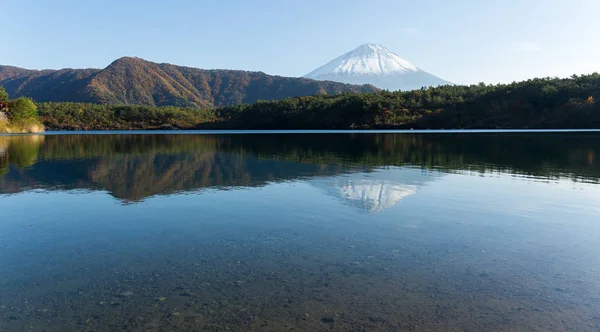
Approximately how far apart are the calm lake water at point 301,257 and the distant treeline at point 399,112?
8455cm

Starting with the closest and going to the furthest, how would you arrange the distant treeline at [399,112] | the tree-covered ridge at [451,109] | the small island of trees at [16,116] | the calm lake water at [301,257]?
1. the calm lake water at [301,257]
2. the small island of trees at [16,116]
3. the tree-covered ridge at [451,109]
4. the distant treeline at [399,112]

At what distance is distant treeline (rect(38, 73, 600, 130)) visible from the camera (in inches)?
3541

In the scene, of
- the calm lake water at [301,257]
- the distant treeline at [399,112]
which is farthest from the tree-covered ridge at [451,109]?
the calm lake water at [301,257]

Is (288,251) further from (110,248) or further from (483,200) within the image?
(483,200)

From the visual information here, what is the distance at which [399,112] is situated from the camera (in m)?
111

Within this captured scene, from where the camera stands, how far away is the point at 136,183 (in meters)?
18.4

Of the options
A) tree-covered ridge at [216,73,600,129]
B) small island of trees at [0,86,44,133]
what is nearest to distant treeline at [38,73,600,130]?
tree-covered ridge at [216,73,600,129]

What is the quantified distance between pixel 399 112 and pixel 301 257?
352ft

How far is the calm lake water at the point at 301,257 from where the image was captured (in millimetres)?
5703

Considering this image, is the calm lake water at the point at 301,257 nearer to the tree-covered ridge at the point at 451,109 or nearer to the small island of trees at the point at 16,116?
the tree-covered ridge at the point at 451,109

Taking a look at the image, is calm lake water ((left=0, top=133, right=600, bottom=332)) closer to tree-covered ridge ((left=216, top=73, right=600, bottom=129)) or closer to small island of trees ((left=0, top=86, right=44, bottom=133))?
tree-covered ridge ((left=216, top=73, right=600, bottom=129))

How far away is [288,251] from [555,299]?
4713 millimetres

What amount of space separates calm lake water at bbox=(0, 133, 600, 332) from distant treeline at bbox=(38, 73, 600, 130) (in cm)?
8455

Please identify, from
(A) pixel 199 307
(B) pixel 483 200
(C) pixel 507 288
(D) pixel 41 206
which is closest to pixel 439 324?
(C) pixel 507 288
